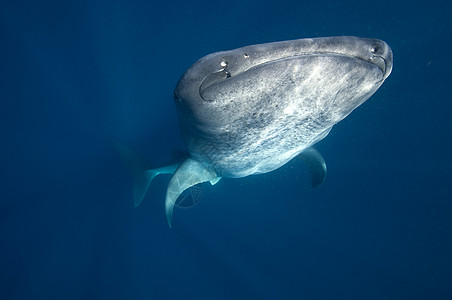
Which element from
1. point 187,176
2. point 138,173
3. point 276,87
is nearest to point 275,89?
point 276,87

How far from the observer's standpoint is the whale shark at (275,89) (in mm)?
1646

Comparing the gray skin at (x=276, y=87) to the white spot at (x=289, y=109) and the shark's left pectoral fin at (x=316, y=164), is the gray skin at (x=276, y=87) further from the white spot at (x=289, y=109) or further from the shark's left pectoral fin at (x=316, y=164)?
the shark's left pectoral fin at (x=316, y=164)

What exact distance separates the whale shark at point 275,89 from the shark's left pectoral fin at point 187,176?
0.94 m

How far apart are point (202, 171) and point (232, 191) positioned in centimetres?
790

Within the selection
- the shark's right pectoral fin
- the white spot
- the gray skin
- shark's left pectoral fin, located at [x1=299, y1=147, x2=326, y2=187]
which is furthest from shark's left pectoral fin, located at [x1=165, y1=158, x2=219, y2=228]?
the shark's right pectoral fin

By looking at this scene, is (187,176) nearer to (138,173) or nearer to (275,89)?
(275,89)

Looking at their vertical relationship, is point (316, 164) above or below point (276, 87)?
below

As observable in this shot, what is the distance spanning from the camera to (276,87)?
1.83 metres

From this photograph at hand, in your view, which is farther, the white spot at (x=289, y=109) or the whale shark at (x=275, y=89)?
the white spot at (x=289, y=109)

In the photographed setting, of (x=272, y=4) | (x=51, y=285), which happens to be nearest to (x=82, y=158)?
(x=51, y=285)

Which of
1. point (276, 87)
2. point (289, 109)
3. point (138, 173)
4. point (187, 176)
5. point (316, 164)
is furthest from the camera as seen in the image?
point (138, 173)

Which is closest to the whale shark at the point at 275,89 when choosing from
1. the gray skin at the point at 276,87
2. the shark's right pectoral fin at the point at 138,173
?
the gray skin at the point at 276,87

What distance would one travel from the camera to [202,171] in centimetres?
386

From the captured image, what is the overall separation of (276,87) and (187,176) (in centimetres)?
255
